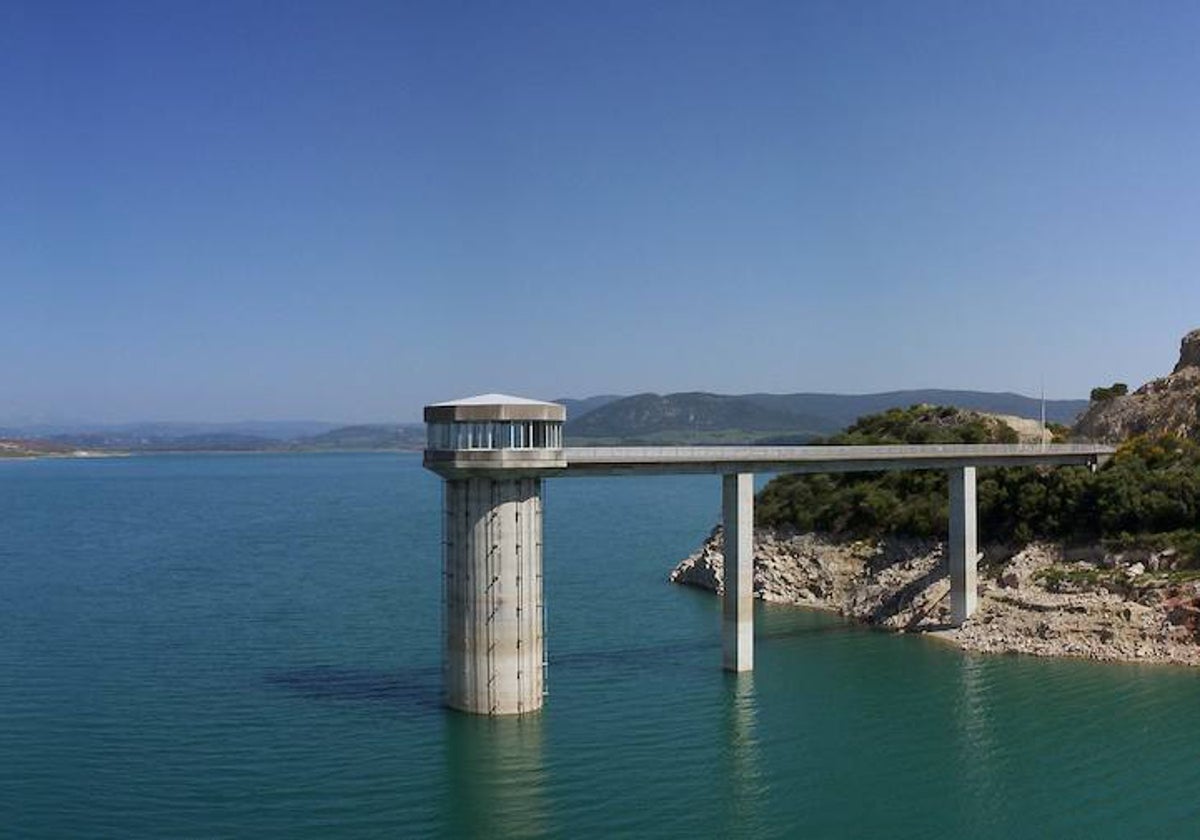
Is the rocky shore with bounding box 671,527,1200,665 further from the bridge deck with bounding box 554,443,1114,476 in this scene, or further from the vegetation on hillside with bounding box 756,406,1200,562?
the bridge deck with bounding box 554,443,1114,476

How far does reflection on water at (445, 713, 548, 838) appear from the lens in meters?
33.1

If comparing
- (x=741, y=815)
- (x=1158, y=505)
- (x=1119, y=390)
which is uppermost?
(x=1119, y=390)

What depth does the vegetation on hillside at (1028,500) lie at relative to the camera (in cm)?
6138

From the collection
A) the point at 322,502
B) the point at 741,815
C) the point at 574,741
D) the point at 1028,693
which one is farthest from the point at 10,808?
the point at 322,502

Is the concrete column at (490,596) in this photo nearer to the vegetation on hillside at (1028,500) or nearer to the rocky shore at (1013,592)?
the rocky shore at (1013,592)

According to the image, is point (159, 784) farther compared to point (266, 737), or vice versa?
point (266, 737)

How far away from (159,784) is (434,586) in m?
41.1

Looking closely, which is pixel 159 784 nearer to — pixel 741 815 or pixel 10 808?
pixel 10 808

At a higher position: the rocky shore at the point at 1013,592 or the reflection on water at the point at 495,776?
the rocky shore at the point at 1013,592

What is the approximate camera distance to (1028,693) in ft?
155

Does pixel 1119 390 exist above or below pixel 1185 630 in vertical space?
above

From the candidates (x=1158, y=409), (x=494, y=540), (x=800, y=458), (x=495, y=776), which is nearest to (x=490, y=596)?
(x=494, y=540)

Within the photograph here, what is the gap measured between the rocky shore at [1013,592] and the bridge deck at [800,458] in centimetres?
645

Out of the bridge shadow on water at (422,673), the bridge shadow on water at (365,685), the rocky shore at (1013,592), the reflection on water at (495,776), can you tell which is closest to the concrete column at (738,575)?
the bridge shadow on water at (422,673)
